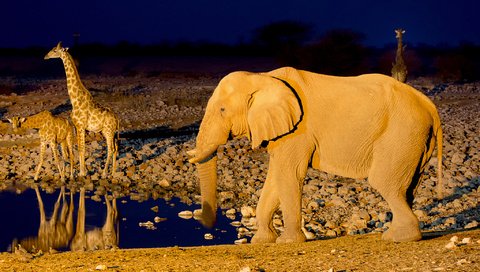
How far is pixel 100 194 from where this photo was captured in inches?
553

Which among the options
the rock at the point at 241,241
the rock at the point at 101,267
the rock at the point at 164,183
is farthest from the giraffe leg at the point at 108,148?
the rock at the point at 101,267

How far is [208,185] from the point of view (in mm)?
8953

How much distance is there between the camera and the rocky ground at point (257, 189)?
7.54 metres

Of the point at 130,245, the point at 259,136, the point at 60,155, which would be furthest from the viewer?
the point at 60,155

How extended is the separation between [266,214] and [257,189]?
4.63m

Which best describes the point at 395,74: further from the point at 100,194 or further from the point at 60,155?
the point at 100,194

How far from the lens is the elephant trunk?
351 inches

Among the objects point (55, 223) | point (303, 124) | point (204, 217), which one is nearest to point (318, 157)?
point (303, 124)

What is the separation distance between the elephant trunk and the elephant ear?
560mm

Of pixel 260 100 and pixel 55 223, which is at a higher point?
pixel 260 100

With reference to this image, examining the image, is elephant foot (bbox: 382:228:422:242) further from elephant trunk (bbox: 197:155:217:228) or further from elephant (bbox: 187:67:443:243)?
elephant trunk (bbox: 197:155:217:228)

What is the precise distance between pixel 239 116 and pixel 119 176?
260 inches

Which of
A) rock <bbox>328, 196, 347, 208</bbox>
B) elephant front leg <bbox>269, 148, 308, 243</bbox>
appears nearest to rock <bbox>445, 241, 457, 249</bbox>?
elephant front leg <bbox>269, 148, 308, 243</bbox>

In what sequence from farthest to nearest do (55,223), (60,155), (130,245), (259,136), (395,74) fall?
(395,74)
(60,155)
(55,223)
(130,245)
(259,136)
